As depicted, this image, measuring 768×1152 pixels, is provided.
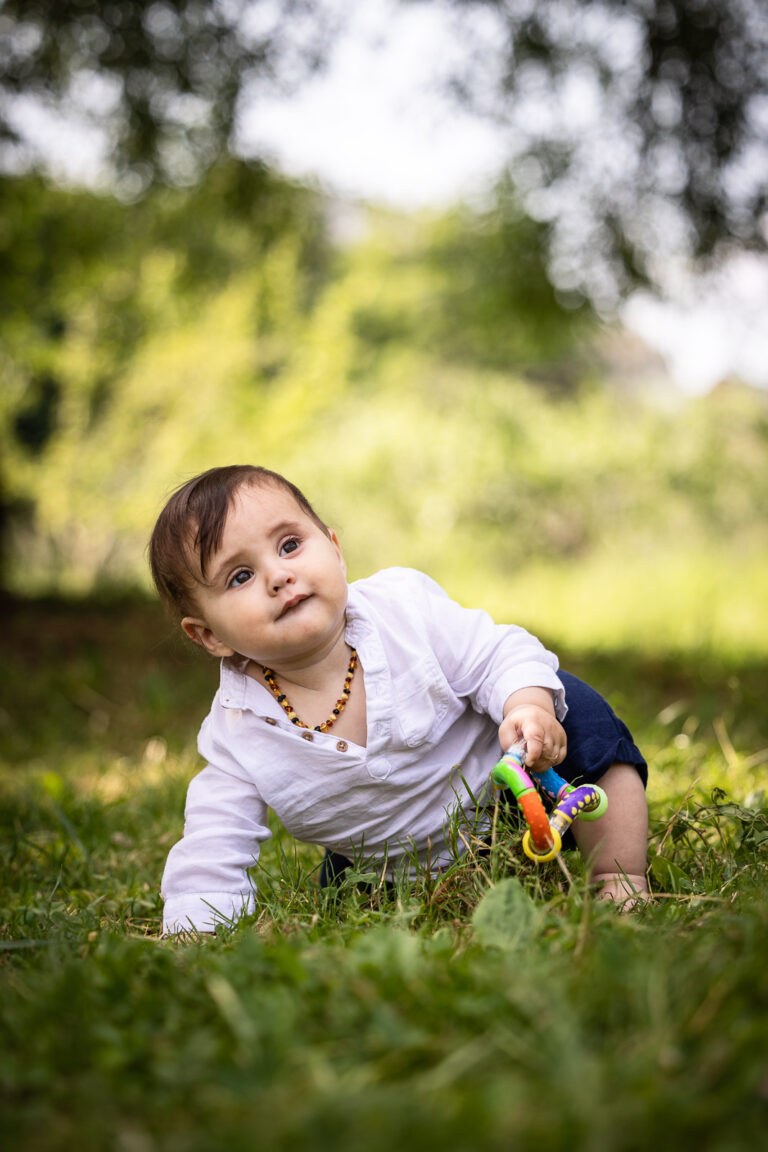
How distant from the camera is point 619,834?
5.95 feet

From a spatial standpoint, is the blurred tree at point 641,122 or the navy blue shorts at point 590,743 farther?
the blurred tree at point 641,122

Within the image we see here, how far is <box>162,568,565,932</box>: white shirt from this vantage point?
1833 millimetres

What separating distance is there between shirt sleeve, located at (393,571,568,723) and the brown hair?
11.6 inches

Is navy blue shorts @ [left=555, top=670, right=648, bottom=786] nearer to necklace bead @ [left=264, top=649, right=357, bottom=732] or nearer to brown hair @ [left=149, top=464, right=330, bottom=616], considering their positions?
necklace bead @ [left=264, top=649, right=357, bottom=732]

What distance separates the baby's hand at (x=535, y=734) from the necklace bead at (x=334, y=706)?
330 mm

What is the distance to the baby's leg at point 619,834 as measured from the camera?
69.6 inches

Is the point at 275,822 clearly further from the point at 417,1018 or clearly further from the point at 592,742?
the point at 417,1018

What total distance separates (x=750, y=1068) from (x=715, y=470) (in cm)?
1051

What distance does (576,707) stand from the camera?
76.1 inches

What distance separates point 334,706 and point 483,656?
0.31m

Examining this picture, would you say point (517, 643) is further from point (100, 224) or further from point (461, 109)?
point (100, 224)

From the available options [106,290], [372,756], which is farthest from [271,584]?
[106,290]

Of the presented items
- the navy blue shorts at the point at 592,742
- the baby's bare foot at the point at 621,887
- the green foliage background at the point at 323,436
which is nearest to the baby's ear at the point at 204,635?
the navy blue shorts at the point at 592,742

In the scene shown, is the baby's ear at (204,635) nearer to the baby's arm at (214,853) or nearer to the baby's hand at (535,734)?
the baby's arm at (214,853)
